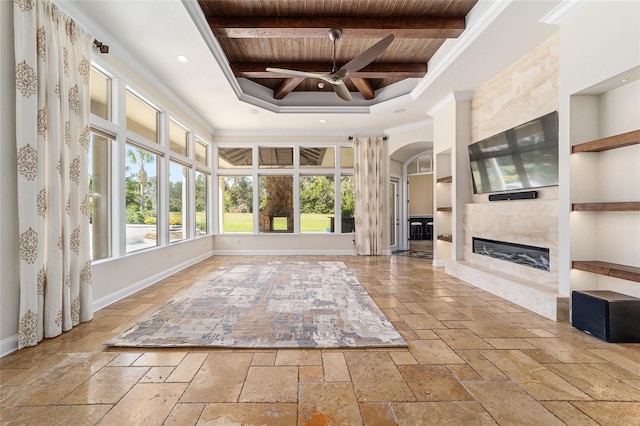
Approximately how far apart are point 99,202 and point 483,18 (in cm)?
506

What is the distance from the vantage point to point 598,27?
2.62 meters

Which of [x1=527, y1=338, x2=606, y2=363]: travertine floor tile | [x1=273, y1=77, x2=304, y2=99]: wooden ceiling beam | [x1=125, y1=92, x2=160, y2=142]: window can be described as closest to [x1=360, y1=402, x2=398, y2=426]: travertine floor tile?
[x1=527, y1=338, x2=606, y2=363]: travertine floor tile

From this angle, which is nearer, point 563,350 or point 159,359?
point 159,359

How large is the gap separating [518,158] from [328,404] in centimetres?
384

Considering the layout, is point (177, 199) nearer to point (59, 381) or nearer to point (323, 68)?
point (323, 68)

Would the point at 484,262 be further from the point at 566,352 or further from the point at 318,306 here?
the point at 318,306

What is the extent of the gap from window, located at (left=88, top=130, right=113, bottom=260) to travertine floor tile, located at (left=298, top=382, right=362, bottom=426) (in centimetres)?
315

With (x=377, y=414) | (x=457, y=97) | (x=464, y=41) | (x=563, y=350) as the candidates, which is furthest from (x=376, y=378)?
(x=457, y=97)

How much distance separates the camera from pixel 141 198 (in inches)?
170

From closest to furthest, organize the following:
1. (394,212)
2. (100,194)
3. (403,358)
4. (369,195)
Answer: (403,358) < (100,194) < (369,195) < (394,212)

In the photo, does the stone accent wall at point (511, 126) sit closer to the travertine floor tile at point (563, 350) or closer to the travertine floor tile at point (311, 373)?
the travertine floor tile at point (563, 350)

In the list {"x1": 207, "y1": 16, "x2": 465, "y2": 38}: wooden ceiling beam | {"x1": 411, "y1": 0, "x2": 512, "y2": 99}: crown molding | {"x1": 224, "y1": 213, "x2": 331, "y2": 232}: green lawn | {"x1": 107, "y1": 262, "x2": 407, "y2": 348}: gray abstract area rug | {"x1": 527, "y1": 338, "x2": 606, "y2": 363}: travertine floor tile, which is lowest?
{"x1": 527, "y1": 338, "x2": 606, "y2": 363}: travertine floor tile

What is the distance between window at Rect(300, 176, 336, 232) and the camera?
7.59 meters

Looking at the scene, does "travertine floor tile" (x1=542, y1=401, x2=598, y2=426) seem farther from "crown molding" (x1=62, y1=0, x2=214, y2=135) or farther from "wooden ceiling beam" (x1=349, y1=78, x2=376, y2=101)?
"wooden ceiling beam" (x1=349, y1=78, x2=376, y2=101)
